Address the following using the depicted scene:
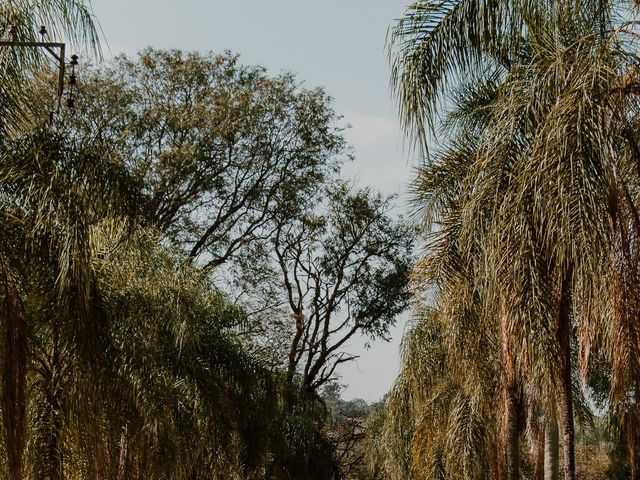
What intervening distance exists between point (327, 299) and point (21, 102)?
1957 centimetres

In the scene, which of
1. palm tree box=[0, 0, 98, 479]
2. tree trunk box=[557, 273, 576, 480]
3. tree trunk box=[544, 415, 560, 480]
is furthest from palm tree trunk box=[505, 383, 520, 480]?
palm tree box=[0, 0, 98, 479]

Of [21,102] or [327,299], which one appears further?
[327,299]

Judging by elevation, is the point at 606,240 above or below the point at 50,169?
below

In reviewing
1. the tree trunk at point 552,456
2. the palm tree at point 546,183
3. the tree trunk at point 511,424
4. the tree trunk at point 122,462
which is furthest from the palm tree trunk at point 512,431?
the tree trunk at point 122,462

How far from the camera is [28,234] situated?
21.2ft

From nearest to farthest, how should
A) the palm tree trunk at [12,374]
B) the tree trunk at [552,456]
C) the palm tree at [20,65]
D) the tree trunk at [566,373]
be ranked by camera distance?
the palm tree trunk at [12,374] → the palm tree at [20,65] → the tree trunk at [566,373] → the tree trunk at [552,456]

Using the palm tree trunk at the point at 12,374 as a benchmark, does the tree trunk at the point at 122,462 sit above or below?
below

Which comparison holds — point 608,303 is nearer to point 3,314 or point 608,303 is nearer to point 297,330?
point 3,314

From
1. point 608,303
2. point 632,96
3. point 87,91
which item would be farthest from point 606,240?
point 87,91

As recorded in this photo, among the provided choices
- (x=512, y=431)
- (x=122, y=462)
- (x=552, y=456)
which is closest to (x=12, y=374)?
(x=122, y=462)

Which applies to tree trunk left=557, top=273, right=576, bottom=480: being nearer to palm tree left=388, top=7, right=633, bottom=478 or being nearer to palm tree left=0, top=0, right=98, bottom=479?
→ palm tree left=388, top=7, right=633, bottom=478

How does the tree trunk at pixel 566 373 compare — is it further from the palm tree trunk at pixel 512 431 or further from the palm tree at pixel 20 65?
the palm tree at pixel 20 65

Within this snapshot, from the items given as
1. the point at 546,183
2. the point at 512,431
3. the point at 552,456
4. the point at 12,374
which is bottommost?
the point at 552,456

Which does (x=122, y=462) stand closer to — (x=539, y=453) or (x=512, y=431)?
(x=512, y=431)
